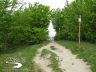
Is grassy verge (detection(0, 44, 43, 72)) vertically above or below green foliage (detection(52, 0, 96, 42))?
below

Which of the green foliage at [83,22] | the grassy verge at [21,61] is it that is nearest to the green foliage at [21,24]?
the green foliage at [83,22]

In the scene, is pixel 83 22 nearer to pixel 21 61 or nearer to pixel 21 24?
pixel 21 24

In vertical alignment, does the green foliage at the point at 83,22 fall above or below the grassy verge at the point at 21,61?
above

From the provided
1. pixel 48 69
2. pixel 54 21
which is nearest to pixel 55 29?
pixel 54 21

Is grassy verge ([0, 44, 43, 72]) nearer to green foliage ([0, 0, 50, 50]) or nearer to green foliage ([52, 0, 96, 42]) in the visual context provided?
green foliage ([0, 0, 50, 50])

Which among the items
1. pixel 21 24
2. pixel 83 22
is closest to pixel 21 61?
pixel 21 24

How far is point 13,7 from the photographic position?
112ft

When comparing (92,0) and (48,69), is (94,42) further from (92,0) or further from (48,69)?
(48,69)

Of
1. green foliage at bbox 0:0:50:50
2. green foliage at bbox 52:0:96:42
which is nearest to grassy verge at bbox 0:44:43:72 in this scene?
green foliage at bbox 0:0:50:50

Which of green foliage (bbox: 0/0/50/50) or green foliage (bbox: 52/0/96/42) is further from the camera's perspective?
green foliage (bbox: 52/0/96/42)

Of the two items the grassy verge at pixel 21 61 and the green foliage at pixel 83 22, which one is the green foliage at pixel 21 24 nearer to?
the green foliage at pixel 83 22

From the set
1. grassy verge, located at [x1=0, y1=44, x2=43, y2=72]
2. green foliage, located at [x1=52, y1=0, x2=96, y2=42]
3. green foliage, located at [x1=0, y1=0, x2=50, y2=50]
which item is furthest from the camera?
green foliage, located at [x1=52, y1=0, x2=96, y2=42]

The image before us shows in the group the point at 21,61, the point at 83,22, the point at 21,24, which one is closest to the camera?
the point at 21,61

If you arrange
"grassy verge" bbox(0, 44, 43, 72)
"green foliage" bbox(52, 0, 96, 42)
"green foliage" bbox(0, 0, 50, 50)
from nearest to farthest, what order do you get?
"grassy verge" bbox(0, 44, 43, 72) < "green foliage" bbox(0, 0, 50, 50) < "green foliage" bbox(52, 0, 96, 42)
